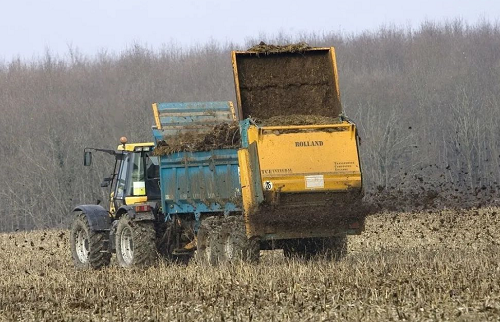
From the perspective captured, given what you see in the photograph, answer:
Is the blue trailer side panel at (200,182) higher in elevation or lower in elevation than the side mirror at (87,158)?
lower

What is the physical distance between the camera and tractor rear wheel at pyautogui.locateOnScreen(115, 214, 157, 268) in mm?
14258

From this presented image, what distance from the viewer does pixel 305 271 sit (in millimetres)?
11211

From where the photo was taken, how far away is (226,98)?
214 ft

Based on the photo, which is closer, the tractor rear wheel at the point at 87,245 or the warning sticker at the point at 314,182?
the warning sticker at the point at 314,182

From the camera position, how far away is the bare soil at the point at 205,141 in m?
13.6

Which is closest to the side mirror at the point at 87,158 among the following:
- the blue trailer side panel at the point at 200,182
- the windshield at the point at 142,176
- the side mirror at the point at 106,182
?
the windshield at the point at 142,176

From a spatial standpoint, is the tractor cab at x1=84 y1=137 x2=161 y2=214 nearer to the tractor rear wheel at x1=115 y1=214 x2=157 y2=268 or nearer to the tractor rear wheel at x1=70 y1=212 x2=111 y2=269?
the tractor rear wheel at x1=115 y1=214 x2=157 y2=268

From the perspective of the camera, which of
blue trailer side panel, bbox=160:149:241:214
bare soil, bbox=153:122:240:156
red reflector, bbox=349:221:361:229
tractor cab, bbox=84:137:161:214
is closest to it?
red reflector, bbox=349:221:361:229

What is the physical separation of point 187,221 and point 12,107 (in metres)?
58.3

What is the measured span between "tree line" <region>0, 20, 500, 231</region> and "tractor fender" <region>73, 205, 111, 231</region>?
26.6 metres

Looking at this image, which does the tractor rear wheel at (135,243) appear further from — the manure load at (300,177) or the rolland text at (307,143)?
the rolland text at (307,143)

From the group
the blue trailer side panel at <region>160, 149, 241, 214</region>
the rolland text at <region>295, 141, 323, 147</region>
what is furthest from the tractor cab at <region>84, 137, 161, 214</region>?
the rolland text at <region>295, 141, 323, 147</region>

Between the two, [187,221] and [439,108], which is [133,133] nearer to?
[439,108]

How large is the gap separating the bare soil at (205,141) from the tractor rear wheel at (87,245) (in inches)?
77.6
